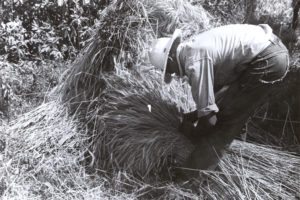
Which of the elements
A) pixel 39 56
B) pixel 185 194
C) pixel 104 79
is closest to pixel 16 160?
pixel 104 79

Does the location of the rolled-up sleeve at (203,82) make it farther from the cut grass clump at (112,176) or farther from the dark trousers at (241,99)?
the cut grass clump at (112,176)

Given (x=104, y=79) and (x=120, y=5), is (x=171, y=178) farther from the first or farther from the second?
(x=120, y=5)

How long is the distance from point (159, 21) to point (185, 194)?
1.63 metres

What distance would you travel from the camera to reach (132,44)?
166 inches

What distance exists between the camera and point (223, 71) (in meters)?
3.29

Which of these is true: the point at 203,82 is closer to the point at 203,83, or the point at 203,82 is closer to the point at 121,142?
the point at 203,83

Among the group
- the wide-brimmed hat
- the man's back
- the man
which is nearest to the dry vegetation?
the man

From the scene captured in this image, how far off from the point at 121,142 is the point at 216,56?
105 centimetres

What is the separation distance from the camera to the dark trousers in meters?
3.25

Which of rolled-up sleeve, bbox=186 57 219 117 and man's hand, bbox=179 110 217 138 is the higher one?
rolled-up sleeve, bbox=186 57 219 117

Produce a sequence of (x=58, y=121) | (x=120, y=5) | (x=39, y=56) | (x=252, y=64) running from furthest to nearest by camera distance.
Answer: (x=39, y=56)
(x=120, y=5)
(x=58, y=121)
(x=252, y=64)

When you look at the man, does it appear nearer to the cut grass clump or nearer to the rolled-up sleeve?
the rolled-up sleeve

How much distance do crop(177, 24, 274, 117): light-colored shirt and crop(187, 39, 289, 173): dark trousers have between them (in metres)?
0.06

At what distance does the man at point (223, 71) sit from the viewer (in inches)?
122
